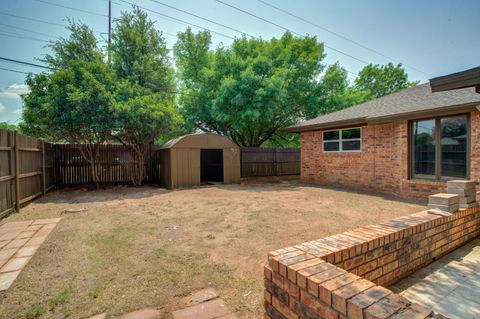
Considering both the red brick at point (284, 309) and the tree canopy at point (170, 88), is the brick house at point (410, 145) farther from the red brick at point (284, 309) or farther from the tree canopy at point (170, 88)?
the red brick at point (284, 309)

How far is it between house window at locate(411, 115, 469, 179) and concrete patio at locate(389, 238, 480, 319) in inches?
183

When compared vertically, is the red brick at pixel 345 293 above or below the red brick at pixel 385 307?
below

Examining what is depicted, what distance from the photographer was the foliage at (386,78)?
27812 mm

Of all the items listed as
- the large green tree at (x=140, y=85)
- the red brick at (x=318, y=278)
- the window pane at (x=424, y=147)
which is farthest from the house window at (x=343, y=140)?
the red brick at (x=318, y=278)

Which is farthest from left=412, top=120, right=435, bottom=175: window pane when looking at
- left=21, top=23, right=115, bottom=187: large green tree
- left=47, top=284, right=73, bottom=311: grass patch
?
left=21, top=23, right=115, bottom=187: large green tree

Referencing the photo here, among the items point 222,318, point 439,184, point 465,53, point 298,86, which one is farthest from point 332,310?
point 298,86

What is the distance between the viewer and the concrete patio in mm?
2152

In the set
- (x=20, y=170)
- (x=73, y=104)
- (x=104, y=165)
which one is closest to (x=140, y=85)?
(x=104, y=165)

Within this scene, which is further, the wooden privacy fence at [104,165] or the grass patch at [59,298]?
the wooden privacy fence at [104,165]

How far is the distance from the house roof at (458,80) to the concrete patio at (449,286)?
2357mm

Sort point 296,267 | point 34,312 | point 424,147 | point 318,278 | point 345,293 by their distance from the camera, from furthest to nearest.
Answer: point 424,147 → point 34,312 → point 296,267 → point 318,278 → point 345,293

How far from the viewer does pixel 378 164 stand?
28.0 feet

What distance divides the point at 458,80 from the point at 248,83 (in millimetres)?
9857

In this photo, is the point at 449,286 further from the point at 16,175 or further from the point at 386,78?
the point at 386,78
